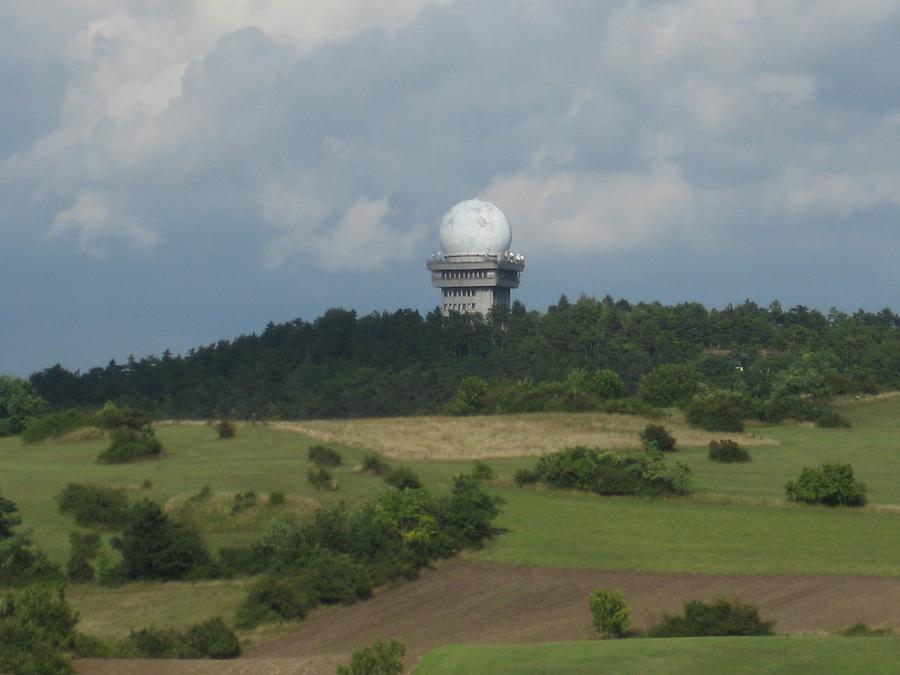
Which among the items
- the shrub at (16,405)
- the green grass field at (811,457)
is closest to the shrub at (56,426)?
the shrub at (16,405)

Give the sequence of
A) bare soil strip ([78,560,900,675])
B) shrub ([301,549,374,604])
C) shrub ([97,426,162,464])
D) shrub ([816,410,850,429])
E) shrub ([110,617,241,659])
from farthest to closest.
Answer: shrub ([816,410,850,429]) < shrub ([97,426,162,464]) < shrub ([301,549,374,604]) < bare soil strip ([78,560,900,675]) < shrub ([110,617,241,659])

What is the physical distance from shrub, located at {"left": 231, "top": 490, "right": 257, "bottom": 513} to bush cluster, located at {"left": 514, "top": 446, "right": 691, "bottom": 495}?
11.7 meters

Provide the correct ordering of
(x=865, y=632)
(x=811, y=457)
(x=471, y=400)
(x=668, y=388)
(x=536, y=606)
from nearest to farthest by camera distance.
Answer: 1. (x=865, y=632)
2. (x=536, y=606)
3. (x=811, y=457)
4. (x=471, y=400)
5. (x=668, y=388)

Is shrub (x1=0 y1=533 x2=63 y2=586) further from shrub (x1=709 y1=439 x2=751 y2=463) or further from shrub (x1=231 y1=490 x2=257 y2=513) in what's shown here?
shrub (x1=709 y1=439 x2=751 y2=463)

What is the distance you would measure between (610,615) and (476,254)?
11324 centimetres

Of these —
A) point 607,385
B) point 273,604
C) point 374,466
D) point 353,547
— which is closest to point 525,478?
point 374,466

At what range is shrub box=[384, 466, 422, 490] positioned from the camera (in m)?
54.8

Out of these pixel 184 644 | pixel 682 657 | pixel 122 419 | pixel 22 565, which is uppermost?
pixel 122 419

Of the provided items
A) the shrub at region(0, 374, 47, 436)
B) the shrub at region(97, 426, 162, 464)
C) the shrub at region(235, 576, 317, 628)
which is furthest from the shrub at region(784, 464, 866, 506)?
the shrub at region(0, 374, 47, 436)

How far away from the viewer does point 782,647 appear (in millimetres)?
29672

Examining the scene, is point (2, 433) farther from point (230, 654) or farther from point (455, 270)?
point (455, 270)

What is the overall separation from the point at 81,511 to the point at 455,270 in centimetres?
10084

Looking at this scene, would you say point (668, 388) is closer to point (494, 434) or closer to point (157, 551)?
point (494, 434)

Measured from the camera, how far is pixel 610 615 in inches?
1400
